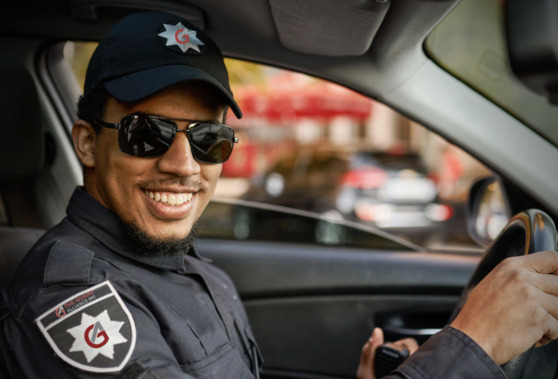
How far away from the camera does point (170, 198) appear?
137cm

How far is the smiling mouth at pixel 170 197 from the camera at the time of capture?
1361 millimetres

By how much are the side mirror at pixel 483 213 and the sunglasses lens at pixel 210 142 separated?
0.99m

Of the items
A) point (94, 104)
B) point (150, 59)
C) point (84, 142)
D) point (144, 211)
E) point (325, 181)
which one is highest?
point (150, 59)

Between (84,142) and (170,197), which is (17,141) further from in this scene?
(170,197)

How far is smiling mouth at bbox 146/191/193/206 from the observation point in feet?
4.47

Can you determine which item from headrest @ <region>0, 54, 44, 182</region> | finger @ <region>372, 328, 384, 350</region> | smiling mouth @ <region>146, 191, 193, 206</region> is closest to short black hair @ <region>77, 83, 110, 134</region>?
smiling mouth @ <region>146, 191, 193, 206</region>

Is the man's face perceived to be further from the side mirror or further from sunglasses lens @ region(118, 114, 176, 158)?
the side mirror

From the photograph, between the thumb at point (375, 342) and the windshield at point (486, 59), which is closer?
the windshield at point (486, 59)

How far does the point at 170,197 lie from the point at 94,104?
301 mm

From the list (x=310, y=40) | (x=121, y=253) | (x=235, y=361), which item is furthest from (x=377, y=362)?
(x=310, y=40)

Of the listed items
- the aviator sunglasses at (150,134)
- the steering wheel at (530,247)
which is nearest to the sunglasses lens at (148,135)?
the aviator sunglasses at (150,134)

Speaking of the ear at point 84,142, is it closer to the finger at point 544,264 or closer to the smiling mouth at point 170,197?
the smiling mouth at point 170,197

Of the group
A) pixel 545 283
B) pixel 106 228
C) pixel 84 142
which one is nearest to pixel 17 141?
pixel 84 142

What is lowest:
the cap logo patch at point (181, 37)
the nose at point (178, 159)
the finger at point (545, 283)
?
the finger at point (545, 283)
